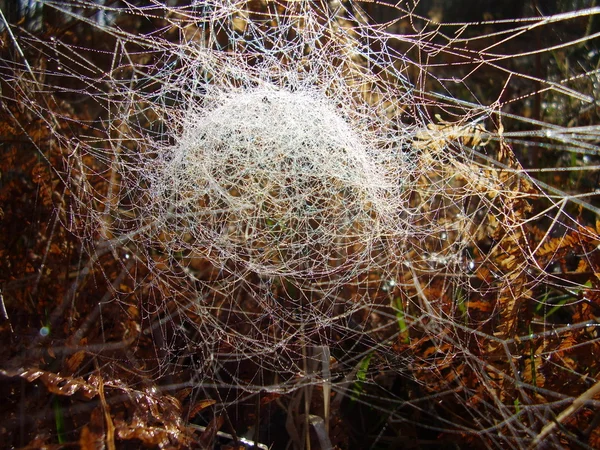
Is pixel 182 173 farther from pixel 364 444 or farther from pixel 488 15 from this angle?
pixel 488 15

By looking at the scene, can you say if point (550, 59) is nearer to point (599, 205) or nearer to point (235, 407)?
point (599, 205)

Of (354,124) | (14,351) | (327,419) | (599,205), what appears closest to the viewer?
(14,351)

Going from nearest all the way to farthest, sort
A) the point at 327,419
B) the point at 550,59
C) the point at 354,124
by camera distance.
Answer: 1. the point at 327,419
2. the point at 354,124
3. the point at 550,59

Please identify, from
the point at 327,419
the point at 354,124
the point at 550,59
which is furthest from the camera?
the point at 550,59

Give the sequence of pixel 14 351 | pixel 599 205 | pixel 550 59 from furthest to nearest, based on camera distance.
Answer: pixel 550 59 < pixel 599 205 < pixel 14 351

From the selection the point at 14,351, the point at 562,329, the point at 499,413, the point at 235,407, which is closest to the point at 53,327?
the point at 14,351

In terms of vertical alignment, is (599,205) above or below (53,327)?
below

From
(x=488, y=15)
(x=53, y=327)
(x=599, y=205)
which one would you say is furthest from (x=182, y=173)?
(x=488, y=15)

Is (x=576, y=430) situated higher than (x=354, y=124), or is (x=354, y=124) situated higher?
(x=354, y=124)

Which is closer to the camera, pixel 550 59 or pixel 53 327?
pixel 53 327

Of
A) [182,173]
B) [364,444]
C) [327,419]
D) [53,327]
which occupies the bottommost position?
[364,444]
